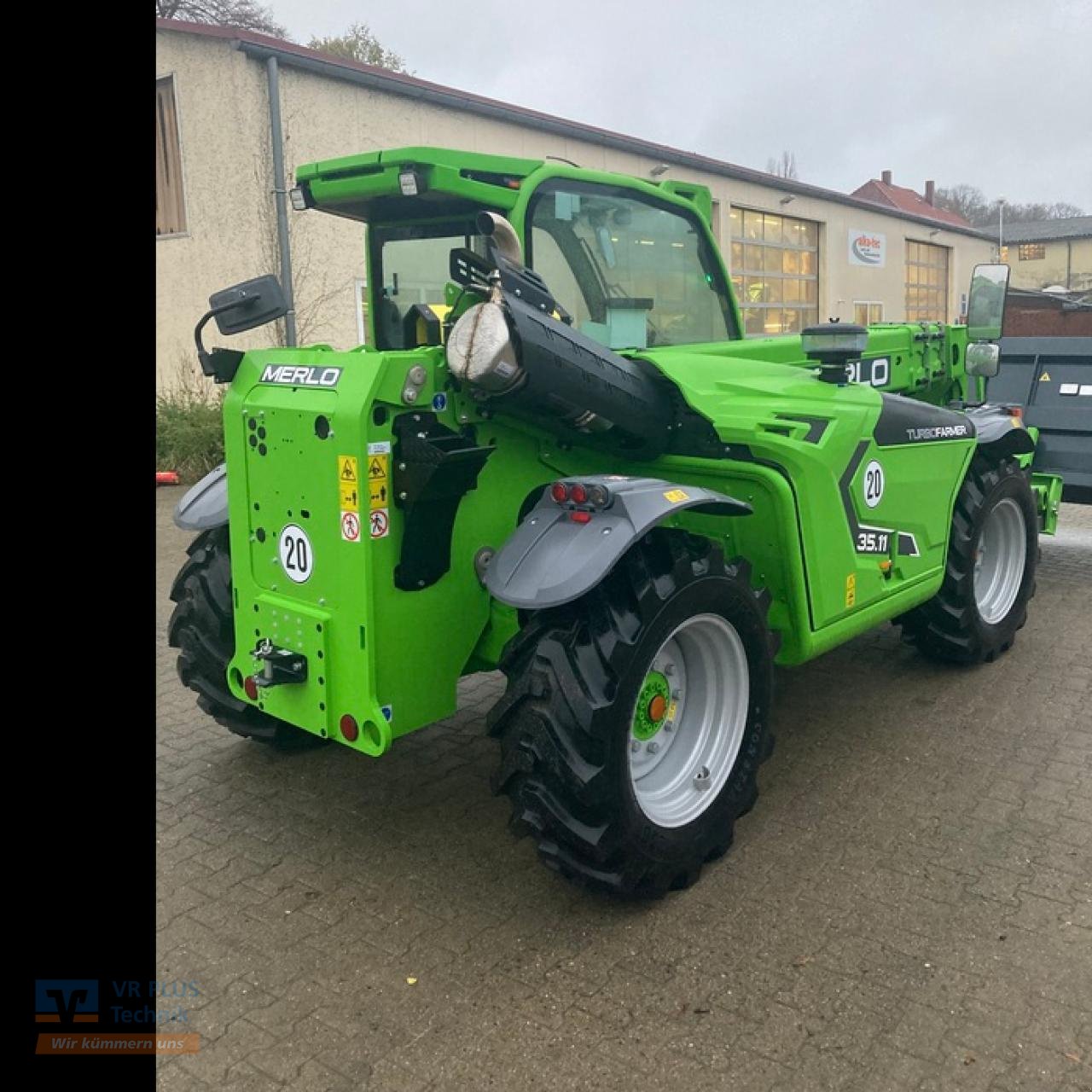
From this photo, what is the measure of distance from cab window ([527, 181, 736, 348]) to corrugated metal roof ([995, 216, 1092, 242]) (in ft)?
194

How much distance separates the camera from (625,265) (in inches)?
165

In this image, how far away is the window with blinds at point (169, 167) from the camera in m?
12.6

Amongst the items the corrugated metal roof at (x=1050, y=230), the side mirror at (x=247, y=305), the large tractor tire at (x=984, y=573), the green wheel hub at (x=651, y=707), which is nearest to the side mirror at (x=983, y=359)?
the large tractor tire at (x=984, y=573)

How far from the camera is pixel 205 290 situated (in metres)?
12.9

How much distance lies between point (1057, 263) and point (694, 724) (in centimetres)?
6455

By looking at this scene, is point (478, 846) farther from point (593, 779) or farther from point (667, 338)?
point (667, 338)

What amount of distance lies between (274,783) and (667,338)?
7.84 ft

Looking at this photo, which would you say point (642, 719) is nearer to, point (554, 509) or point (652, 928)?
point (652, 928)

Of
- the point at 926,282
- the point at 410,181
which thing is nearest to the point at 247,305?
the point at 410,181

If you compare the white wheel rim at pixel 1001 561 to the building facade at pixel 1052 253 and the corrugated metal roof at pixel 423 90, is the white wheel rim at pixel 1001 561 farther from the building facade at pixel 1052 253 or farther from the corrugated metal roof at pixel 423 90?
the building facade at pixel 1052 253

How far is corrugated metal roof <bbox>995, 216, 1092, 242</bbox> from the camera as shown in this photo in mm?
58750

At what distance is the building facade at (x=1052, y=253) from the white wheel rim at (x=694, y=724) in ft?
197
